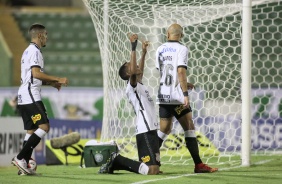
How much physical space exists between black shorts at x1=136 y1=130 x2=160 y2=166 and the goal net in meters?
2.59

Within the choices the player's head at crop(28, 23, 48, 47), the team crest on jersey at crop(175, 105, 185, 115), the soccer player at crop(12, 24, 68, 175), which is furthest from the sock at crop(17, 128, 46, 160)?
the team crest on jersey at crop(175, 105, 185, 115)

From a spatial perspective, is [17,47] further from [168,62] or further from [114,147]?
[168,62]

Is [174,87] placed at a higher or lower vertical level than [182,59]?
lower

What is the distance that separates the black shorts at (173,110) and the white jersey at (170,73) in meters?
0.08

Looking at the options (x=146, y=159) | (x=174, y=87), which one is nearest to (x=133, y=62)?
(x=174, y=87)

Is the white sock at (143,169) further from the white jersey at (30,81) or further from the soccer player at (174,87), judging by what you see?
the white jersey at (30,81)

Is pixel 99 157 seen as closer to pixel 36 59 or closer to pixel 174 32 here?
pixel 36 59

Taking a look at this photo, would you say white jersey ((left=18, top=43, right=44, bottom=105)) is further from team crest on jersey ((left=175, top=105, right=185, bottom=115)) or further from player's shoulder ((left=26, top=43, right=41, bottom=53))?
team crest on jersey ((left=175, top=105, right=185, bottom=115))

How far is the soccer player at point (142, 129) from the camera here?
8.52 meters

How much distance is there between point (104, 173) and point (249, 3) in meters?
2.65

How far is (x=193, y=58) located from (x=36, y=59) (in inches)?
146

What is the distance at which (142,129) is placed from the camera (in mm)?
8578

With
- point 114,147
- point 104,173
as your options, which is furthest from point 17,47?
point 104,173

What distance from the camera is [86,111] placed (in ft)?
60.5
